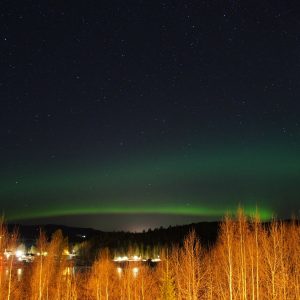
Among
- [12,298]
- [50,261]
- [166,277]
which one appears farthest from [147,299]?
[166,277]

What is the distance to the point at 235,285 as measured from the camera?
38.2 m

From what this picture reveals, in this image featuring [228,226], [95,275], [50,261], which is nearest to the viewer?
[228,226]

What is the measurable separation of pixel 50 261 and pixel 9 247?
11.4m

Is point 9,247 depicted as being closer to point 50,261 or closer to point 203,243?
point 50,261

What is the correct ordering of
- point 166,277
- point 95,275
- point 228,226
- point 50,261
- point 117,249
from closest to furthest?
point 166,277 → point 228,226 → point 50,261 → point 95,275 → point 117,249

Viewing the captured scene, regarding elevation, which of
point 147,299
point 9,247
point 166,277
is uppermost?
point 9,247

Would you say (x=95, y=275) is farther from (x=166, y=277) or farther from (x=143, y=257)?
(x=143, y=257)

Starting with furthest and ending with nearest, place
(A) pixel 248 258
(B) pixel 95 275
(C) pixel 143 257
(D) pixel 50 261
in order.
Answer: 1. (C) pixel 143 257
2. (B) pixel 95 275
3. (D) pixel 50 261
4. (A) pixel 248 258

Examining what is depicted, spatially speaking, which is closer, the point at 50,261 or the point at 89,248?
the point at 50,261

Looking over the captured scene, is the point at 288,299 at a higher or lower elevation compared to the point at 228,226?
lower

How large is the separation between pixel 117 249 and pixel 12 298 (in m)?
70.4

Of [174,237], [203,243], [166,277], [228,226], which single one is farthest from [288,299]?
[174,237]

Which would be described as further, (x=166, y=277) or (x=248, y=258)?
(x=248, y=258)

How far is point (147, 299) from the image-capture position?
151ft
